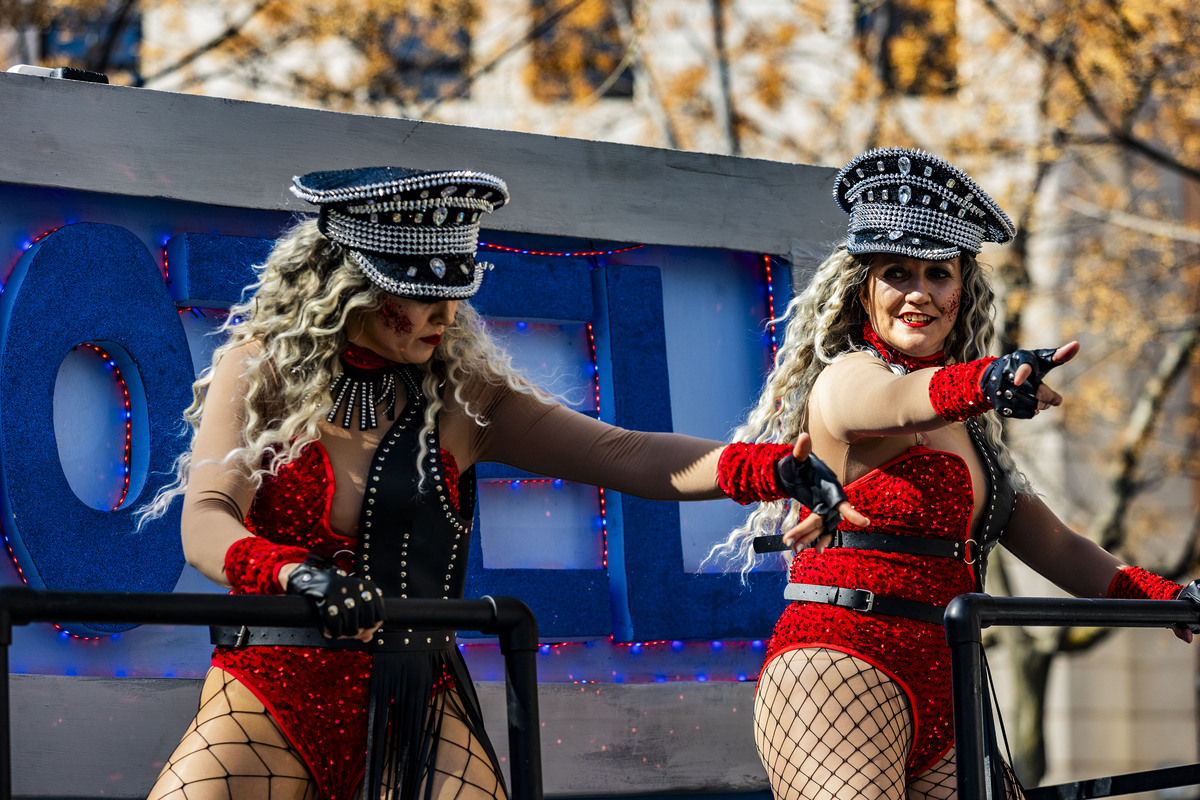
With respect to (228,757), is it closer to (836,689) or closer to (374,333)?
(374,333)

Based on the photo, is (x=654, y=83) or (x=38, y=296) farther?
(x=654, y=83)

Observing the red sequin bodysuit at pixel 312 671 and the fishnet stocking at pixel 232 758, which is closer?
the fishnet stocking at pixel 232 758

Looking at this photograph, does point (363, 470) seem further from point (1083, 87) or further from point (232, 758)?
point (1083, 87)

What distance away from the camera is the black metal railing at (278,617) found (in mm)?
1992

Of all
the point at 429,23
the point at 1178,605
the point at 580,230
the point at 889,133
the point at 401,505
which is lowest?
the point at 1178,605

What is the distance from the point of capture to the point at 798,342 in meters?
3.40

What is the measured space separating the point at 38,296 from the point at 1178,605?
2.90 metres

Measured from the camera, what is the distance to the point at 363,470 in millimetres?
2686

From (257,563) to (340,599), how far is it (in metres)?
0.21

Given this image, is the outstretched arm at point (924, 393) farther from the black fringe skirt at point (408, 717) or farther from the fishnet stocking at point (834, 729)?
the black fringe skirt at point (408, 717)

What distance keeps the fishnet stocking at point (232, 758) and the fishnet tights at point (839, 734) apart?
997 mm

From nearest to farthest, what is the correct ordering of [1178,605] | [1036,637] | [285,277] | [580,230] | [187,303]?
[285,277] → [1178,605] → [187,303] → [580,230] → [1036,637]

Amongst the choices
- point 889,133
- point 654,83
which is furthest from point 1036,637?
point 654,83

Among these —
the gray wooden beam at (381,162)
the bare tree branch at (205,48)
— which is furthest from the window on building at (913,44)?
the gray wooden beam at (381,162)
